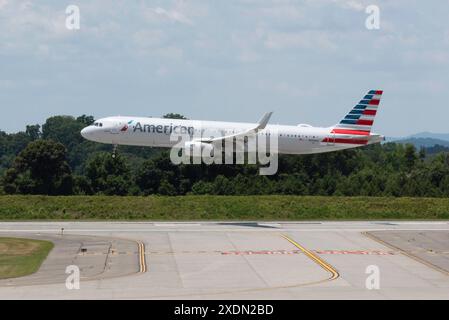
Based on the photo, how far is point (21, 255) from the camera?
56.7 metres

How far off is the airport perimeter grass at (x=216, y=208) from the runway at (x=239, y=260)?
637 cm

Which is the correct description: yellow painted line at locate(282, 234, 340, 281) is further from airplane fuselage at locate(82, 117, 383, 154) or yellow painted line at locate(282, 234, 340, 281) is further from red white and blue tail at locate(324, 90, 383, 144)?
red white and blue tail at locate(324, 90, 383, 144)

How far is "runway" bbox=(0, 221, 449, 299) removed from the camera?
43.2 meters

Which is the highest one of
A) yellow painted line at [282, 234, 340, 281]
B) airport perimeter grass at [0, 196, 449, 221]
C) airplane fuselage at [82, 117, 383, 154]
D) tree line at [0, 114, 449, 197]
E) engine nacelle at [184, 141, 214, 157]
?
airplane fuselage at [82, 117, 383, 154]

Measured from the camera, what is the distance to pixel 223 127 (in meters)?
90.9

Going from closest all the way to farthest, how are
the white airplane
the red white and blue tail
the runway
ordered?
the runway
the white airplane
the red white and blue tail

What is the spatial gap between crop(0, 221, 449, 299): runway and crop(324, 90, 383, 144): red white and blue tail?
1421 centimetres

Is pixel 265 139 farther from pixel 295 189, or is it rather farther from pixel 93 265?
pixel 93 265

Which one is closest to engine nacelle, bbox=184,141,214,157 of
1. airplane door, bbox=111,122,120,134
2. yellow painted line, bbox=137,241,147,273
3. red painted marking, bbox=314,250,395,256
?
airplane door, bbox=111,122,120,134

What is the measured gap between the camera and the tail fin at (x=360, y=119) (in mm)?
93500

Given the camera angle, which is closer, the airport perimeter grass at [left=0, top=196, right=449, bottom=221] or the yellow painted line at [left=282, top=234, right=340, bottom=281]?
the yellow painted line at [left=282, top=234, right=340, bottom=281]
